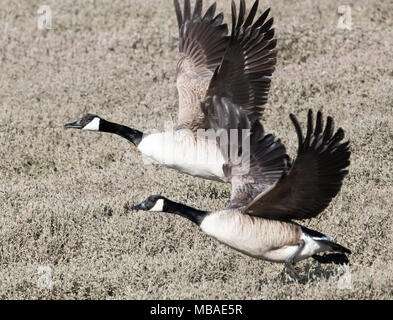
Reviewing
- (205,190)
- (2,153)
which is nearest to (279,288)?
(205,190)

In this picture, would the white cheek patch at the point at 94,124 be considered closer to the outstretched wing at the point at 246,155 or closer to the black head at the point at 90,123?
the black head at the point at 90,123

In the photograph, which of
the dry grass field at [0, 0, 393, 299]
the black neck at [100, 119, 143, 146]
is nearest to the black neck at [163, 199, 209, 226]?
the dry grass field at [0, 0, 393, 299]

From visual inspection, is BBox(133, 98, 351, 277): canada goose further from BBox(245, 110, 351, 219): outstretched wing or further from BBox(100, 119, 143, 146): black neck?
BBox(100, 119, 143, 146): black neck

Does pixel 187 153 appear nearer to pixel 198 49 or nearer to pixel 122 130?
pixel 122 130

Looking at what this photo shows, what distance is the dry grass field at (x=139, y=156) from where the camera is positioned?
5938mm

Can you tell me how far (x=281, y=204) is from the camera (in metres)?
5.60

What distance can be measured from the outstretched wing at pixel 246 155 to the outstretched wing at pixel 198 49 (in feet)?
6.18

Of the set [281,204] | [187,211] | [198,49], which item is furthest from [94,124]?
[281,204]

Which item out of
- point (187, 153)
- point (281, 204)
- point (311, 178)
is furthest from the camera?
point (187, 153)

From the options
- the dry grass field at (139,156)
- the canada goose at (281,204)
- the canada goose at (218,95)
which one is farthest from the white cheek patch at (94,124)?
the canada goose at (281,204)

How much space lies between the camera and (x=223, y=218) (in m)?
5.68

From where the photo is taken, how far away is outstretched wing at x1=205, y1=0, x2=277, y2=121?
7.28m

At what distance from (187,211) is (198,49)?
2.98m
